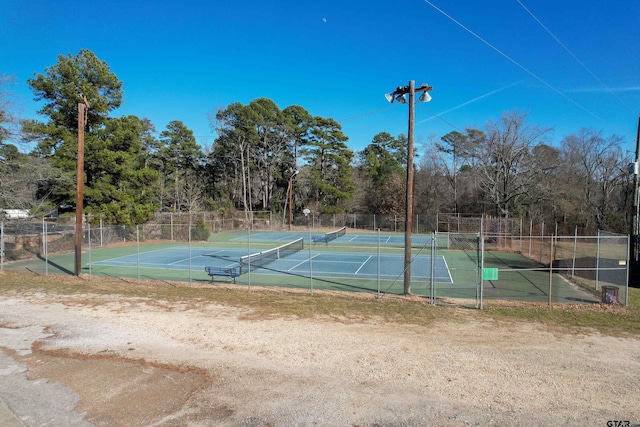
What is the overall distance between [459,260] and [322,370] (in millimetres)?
20552

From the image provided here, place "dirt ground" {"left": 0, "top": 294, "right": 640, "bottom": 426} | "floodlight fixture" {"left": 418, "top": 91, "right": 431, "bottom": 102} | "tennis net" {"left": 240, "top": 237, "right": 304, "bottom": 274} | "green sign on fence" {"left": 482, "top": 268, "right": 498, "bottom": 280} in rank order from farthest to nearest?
"tennis net" {"left": 240, "top": 237, "right": 304, "bottom": 274} < "floodlight fixture" {"left": 418, "top": 91, "right": 431, "bottom": 102} < "green sign on fence" {"left": 482, "top": 268, "right": 498, "bottom": 280} < "dirt ground" {"left": 0, "top": 294, "right": 640, "bottom": 426}

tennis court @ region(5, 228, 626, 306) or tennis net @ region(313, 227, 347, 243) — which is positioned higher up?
tennis net @ region(313, 227, 347, 243)

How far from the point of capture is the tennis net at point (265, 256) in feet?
66.6

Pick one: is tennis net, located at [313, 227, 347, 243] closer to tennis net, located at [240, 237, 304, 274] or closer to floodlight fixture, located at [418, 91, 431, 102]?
tennis net, located at [240, 237, 304, 274]

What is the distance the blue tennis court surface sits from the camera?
760 inches

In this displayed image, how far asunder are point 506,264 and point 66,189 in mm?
31927

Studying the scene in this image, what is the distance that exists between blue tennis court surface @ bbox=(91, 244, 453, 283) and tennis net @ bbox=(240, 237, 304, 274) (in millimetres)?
465

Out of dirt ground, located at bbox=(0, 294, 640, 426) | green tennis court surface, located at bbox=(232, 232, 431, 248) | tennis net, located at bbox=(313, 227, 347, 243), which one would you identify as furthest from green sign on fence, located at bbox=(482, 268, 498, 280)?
tennis net, located at bbox=(313, 227, 347, 243)

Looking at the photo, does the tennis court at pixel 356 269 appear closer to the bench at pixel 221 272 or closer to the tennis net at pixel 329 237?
the bench at pixel 221 272

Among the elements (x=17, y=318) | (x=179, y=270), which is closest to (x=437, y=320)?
(x=17, y=318)

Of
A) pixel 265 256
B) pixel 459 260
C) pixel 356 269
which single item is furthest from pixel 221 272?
pixel 459 260

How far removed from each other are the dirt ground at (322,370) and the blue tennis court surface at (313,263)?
767 cm

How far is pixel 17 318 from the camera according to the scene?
10047 millimetres

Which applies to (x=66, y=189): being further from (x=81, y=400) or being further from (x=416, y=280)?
(x=81, y=400)
